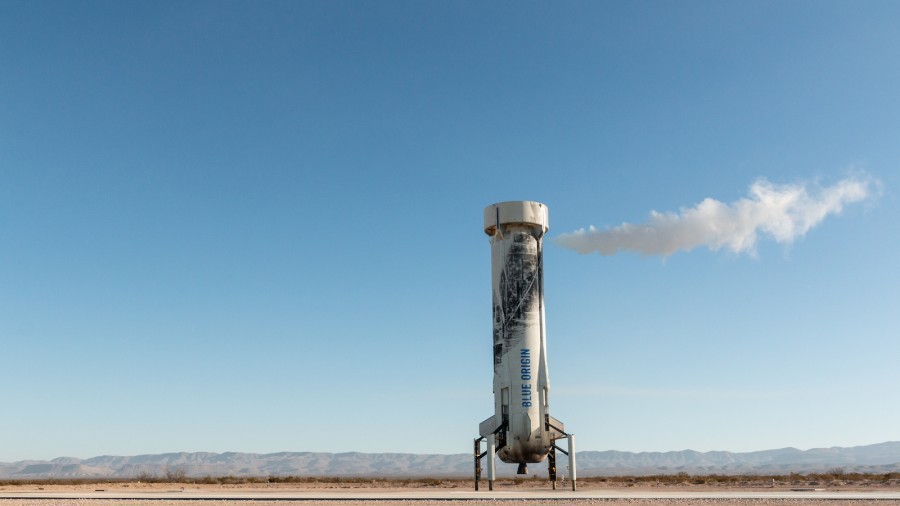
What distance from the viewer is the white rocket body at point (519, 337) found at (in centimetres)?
3662

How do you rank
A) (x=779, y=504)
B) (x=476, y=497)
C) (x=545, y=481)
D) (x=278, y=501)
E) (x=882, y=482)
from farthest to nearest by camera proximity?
(x=545, y=481), (x=882, y=482), (x=476, y=497), (x=278, y=501), (x=779, y=504)

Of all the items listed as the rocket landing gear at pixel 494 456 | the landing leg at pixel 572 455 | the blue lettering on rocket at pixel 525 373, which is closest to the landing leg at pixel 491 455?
the rocket landing gear at pixel 494 456

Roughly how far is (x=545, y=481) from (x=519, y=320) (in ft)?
51.9

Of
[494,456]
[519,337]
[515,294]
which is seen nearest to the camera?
[494,456]

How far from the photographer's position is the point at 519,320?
37500 millimetres

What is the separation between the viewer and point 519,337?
37312mm

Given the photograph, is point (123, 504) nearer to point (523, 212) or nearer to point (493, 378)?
point (493, 378)

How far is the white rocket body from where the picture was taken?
120ft

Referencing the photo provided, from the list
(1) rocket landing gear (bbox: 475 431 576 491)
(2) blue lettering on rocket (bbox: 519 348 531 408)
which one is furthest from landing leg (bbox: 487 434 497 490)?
(2) blue lettering on rocket (bbox: 519 348 531 408)

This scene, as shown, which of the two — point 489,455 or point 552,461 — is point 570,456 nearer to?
point 552,461

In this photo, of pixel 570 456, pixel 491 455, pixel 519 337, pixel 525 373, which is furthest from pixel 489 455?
pixel 519 337

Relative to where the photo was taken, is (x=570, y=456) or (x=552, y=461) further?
(x=552, y=461)

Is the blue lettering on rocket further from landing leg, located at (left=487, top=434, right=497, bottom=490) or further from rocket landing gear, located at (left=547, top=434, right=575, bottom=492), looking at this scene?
rocket landing gear, located at (left=547, top=434, right=575, bottom=492)

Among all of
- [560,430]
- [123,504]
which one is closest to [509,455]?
[560,430]
